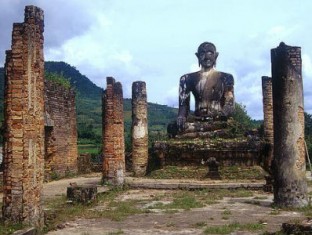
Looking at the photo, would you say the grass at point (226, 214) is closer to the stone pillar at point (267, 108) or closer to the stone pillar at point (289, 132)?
the stone pillar at point (289, 132)

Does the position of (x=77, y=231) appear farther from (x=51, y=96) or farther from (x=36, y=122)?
(x=51, y=96)

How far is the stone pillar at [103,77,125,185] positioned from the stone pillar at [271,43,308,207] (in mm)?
5552

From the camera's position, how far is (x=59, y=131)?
19641 millimetres

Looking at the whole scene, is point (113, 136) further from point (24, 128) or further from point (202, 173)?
point (24, 128)

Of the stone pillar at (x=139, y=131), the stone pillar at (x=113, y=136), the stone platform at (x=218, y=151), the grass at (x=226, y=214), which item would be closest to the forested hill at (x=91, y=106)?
the stone pillar at (x=139, y=131)

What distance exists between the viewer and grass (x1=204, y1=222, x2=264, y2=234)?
8031mm

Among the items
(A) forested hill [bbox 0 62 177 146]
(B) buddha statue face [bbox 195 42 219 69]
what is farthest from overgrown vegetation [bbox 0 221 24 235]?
(A) forested hill [bbox 0 62 177 146]

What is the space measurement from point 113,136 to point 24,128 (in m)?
6.90

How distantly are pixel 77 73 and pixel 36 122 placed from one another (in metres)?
67.6

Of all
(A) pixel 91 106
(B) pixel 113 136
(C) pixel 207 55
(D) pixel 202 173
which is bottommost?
(D) pixel 202 173

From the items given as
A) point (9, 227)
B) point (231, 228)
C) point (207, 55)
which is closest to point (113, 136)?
point (207, 55)

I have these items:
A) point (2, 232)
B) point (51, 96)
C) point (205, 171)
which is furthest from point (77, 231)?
point (51, 96)

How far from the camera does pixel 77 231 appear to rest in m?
8.41

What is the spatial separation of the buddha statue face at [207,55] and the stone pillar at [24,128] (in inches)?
482
